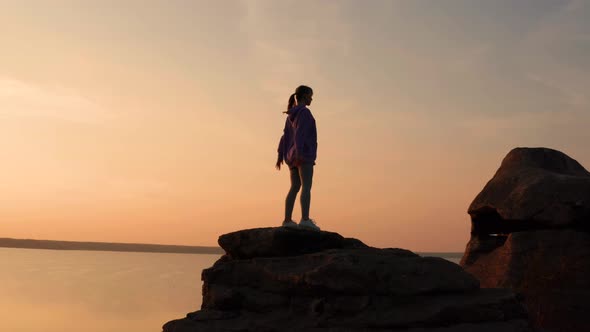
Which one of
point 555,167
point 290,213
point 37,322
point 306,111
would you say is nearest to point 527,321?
point 290,213

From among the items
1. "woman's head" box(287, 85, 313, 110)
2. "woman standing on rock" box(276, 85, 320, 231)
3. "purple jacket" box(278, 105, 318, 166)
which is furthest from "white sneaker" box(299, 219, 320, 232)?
"woman's head" box(287, 85, 313, 110)

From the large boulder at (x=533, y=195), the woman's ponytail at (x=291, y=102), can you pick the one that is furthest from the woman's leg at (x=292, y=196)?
the large boulder at (x=533, y=195)

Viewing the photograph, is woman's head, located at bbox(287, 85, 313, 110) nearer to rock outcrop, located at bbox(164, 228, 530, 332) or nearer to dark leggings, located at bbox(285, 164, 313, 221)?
dark leggings, located at bbox(285, 164, 313, 221)

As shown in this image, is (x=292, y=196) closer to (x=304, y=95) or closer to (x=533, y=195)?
(x=304, y=95)

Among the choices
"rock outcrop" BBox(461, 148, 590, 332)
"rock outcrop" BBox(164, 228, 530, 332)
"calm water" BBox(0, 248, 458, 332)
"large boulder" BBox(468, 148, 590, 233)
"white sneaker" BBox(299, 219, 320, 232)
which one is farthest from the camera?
"calm water" BBox(0, 248, 458, 332)

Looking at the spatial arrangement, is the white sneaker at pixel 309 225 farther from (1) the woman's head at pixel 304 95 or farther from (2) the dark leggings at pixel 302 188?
(1) the woman's head at pixel 304 95

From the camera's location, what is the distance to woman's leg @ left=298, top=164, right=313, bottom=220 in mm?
12859

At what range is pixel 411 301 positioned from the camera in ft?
35.3

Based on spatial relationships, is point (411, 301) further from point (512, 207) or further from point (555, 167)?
point (555, 167)

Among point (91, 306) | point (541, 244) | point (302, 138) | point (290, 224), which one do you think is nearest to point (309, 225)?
point (290, 224)

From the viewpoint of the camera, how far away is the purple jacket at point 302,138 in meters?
12.9

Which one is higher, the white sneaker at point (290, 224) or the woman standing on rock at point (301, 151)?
the woman standing on rock at point (301, 151)

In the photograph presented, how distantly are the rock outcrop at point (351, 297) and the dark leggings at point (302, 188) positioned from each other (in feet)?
2.80

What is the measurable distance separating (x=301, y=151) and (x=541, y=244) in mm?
7321
